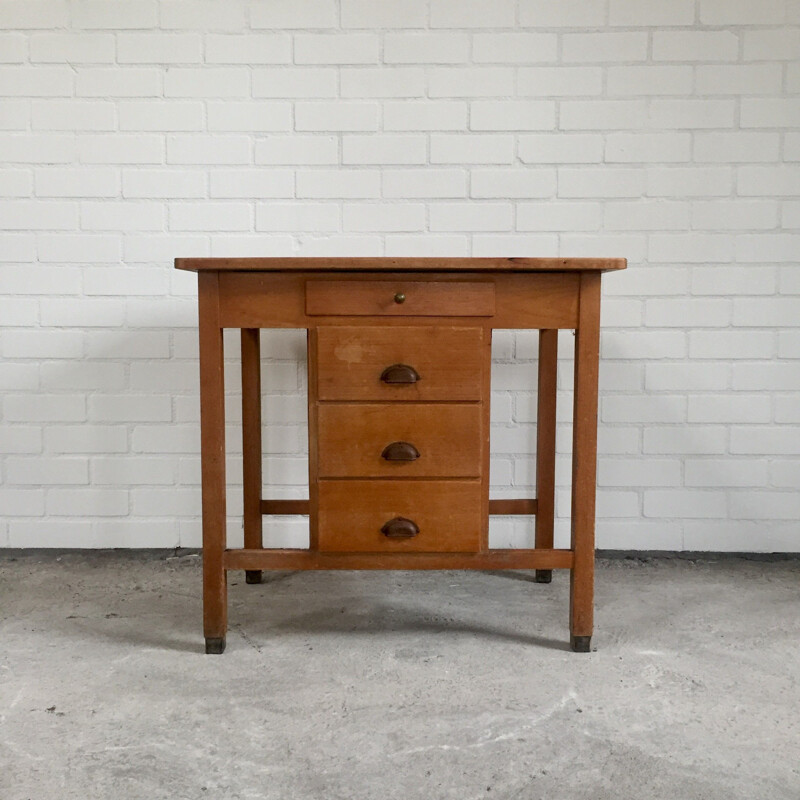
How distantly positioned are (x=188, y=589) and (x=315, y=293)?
3.42 feet

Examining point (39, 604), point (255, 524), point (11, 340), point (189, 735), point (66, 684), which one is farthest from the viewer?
point (11, 340)

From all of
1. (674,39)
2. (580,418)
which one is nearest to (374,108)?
(674,39)

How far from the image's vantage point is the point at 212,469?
193 centimetres

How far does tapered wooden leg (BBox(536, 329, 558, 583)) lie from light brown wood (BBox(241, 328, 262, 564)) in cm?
83

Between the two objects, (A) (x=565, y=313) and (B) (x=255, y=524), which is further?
(B) (x=255, y=524)

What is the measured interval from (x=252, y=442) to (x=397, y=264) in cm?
84

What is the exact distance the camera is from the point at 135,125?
2.57m

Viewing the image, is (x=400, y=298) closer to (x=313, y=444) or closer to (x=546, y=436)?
(x=313, y=444)

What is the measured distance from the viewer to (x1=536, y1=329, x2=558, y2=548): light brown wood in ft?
7.88

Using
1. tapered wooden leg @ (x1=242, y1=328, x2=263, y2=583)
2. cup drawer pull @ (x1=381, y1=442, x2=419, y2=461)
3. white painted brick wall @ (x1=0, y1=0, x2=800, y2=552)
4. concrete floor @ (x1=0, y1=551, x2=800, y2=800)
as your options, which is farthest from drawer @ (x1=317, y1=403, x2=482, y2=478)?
white painted brick wall @ (x1=0, y1=0, x2=800, y2=552)

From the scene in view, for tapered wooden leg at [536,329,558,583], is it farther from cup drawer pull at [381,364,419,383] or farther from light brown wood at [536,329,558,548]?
cup drawer pull at [381,364,419,383]

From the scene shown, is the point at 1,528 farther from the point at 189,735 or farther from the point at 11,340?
the point at 189,735

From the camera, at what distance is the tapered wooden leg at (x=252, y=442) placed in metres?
2.37

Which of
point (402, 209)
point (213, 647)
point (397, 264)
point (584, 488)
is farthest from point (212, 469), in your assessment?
point (402, 209)
